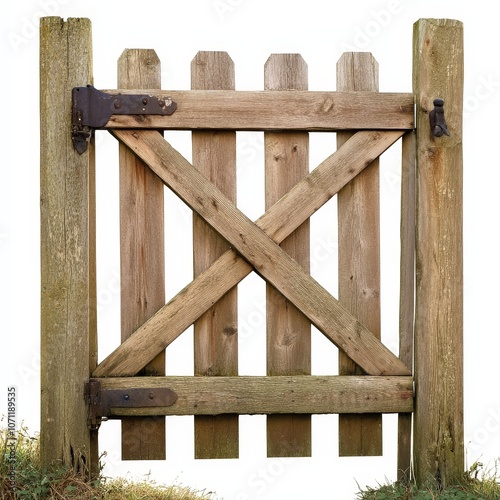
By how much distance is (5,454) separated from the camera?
14.6 feet

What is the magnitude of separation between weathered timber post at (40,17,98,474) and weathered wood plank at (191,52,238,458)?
0.58 m

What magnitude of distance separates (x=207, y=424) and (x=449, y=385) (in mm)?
1308

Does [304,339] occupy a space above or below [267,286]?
below

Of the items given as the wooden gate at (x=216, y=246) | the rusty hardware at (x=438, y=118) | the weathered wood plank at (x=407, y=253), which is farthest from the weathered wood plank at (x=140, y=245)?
the rusty hardware at (x=438, y=118)

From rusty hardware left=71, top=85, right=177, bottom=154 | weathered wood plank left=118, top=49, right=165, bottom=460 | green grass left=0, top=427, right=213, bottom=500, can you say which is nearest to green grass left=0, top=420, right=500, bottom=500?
green grass left=0, top=427, right=213, bottom=500

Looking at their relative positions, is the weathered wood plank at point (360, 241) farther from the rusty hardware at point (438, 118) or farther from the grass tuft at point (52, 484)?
the grass tuft at point (52, 484)

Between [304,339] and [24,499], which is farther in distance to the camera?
[304,339]

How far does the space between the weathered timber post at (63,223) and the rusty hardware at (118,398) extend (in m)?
0.06

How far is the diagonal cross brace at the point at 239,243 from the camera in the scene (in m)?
4.44

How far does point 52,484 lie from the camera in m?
4.34

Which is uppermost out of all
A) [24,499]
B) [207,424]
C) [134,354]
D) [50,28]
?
[50,28]

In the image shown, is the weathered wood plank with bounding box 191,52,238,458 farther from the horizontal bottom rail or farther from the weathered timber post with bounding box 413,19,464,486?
the weathered timber post with bounding box 413,19,464,486

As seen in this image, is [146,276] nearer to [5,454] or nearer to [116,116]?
[116,116]

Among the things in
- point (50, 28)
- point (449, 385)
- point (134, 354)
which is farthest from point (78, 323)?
point (449, 385)
